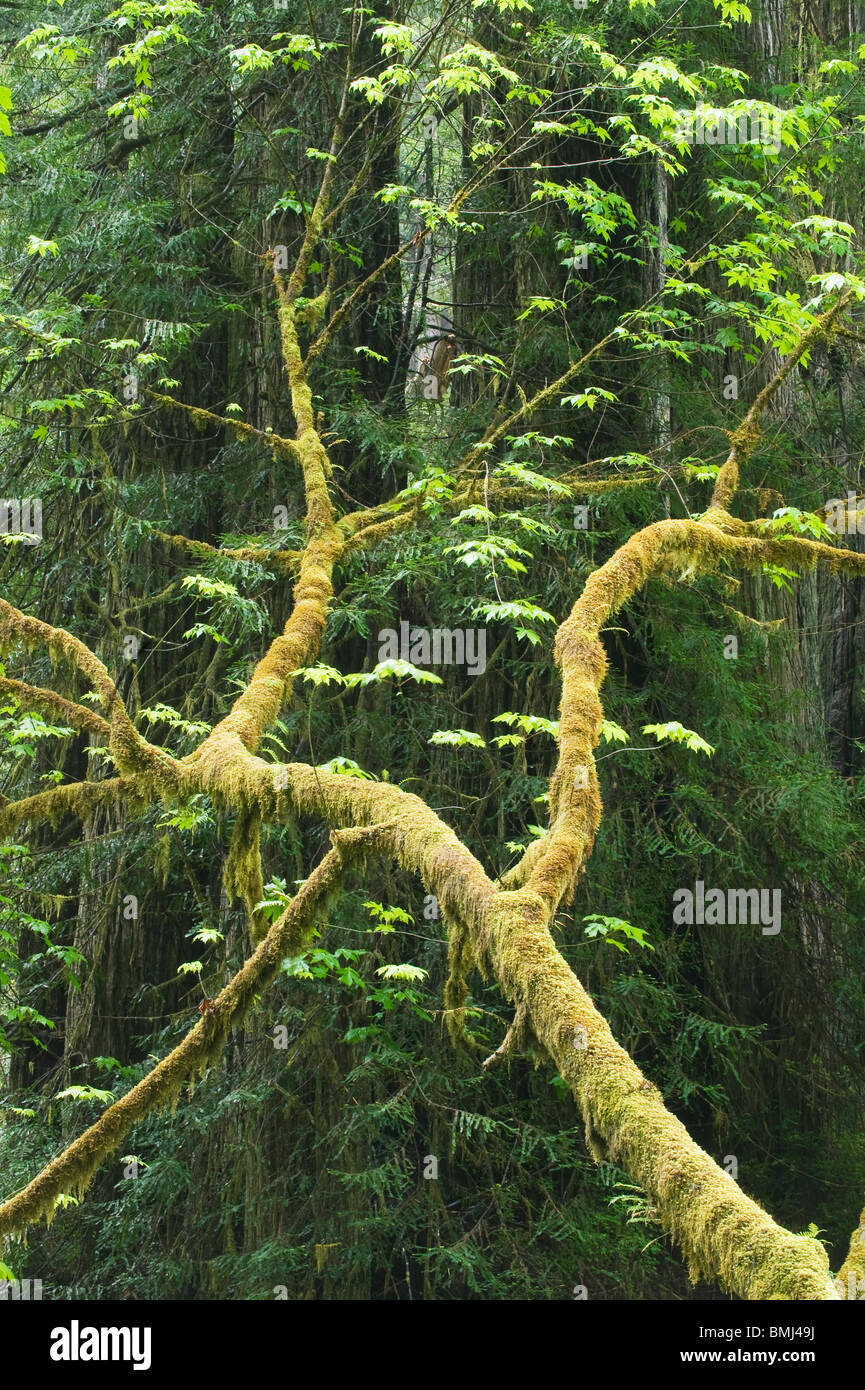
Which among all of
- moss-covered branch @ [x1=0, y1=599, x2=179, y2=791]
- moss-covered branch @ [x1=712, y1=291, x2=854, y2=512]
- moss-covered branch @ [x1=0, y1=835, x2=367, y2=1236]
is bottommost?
moss-covered branch @ [x1=0, y1=835, x2=367, y2=1236]

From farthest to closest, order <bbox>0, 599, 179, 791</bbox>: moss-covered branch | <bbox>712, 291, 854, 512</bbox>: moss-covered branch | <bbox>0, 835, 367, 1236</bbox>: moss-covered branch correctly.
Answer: <bbox>712, 291, 854, 512</bbox>: moss-covered branch < <bbox>0, 599, 179, 791</bbox>: moss-covered branch < <bbox>0, 835, 367, 1236</bbox>: moss-covered branch

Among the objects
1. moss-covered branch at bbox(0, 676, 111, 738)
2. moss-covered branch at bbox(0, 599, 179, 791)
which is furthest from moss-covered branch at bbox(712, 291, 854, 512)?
moss-covered branch at bbox(0, 676, 111, 738)

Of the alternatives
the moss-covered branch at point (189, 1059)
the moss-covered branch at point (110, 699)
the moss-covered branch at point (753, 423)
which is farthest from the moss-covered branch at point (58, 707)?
the moss-covered branch at point (753, 423)

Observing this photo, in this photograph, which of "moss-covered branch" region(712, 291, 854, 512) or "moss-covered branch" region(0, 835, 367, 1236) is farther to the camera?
"moss-covered branch" region(712, 291, 854, 512)

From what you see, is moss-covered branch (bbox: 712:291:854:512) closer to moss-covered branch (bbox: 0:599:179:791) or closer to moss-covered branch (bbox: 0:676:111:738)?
moss-covered branch (bbox: 0:599:179:791)

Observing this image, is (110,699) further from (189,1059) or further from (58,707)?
(189,1059)

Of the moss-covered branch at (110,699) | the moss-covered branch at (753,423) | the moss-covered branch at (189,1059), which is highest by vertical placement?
the moss-covered branch at (753,423)

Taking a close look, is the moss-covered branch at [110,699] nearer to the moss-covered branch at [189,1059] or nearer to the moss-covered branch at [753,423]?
the moss-covered branch at [189,1059]

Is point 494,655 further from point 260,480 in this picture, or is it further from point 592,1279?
point 592,1279

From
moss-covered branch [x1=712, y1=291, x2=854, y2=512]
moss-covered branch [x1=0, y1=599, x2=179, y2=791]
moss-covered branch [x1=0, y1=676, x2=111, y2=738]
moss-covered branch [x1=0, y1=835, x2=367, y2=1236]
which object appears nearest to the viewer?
moss-covered branch [x1=0, y1=835, x2=367, y2=1236]

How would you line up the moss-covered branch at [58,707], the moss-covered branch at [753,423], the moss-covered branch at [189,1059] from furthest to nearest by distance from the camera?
the moss-covered branch at [753,423] → the moss-covered branch at [58,707] → the moss-covered branch at [189,1059]

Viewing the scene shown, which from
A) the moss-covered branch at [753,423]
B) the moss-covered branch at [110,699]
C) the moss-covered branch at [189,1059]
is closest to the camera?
the moss-covered branch at [189,1059]

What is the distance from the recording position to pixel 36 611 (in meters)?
7.66

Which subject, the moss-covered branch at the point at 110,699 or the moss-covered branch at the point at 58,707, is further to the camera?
the moss-covered branch at the point at 58,707
